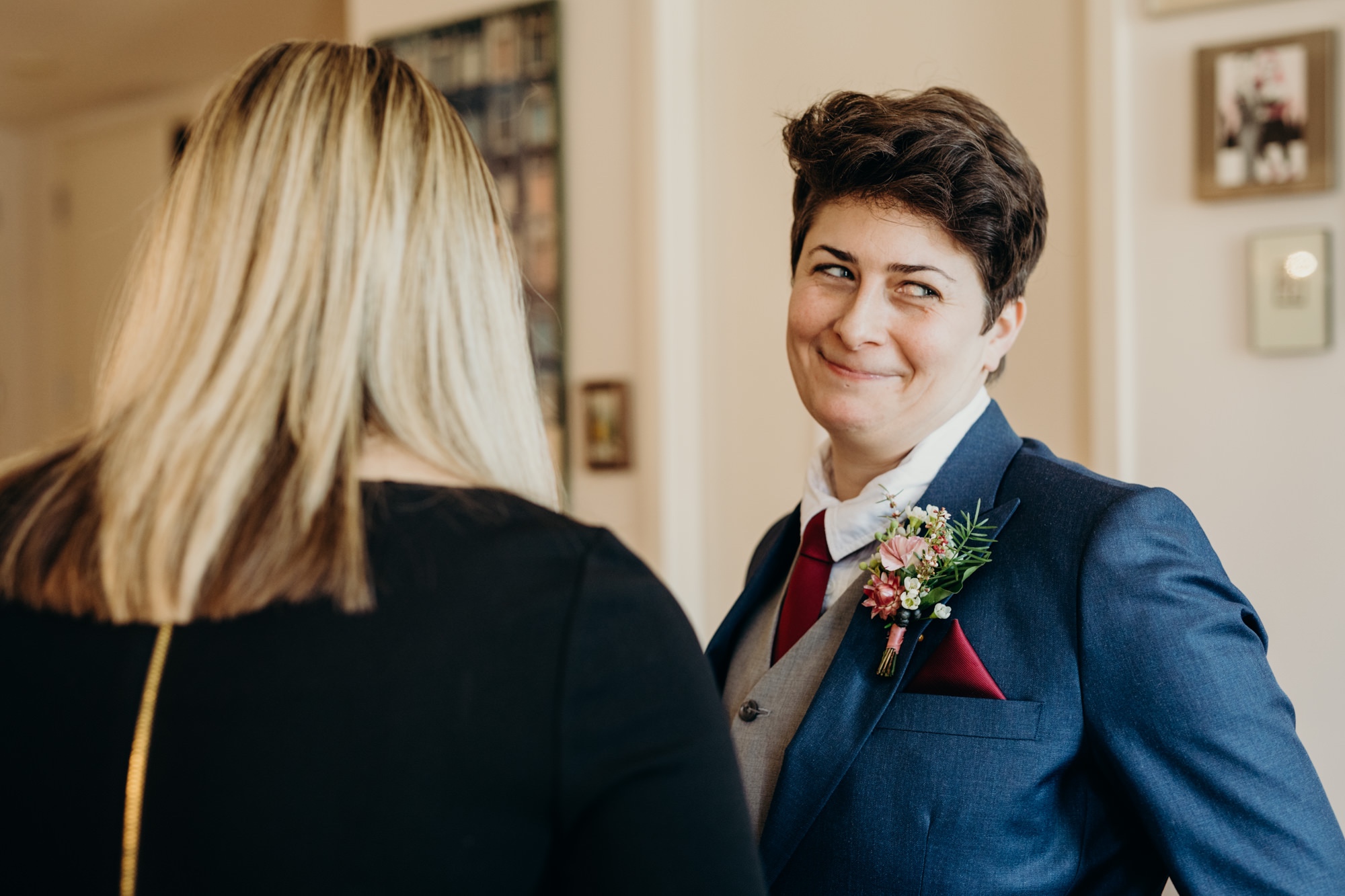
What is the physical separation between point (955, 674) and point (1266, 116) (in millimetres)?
1569

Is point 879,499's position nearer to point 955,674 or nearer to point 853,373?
point 853,373

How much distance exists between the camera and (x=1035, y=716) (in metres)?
1.14

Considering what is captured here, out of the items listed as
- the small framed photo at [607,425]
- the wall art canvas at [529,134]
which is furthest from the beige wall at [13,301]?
the small framed photo at [607,425]

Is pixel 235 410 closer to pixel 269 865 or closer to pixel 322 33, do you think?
pixel 269 865

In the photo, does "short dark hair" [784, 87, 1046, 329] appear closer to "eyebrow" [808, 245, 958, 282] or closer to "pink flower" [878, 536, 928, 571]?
"eyebrow" [808, 245, 958, 282]

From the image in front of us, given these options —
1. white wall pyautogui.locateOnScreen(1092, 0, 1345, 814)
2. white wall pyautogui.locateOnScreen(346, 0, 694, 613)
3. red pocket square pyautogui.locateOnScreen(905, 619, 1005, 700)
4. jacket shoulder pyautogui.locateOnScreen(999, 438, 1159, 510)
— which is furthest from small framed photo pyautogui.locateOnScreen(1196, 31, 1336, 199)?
red pocket square pyautogui.locateOnScreen(905, 619, 1005, 700)

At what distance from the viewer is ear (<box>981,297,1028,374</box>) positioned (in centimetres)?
145

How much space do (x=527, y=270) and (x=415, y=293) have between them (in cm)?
253

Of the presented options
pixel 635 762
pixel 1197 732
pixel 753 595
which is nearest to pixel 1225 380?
pixel 753 595

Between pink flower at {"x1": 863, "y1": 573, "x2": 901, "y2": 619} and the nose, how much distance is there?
0.32m

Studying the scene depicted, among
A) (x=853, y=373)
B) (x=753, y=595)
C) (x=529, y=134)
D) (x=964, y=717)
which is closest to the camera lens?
(x=964, y=717)

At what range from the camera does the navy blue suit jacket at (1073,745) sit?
1062 millimetres

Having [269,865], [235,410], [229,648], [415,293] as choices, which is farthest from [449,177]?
[269,865]

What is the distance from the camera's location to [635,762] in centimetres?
68
